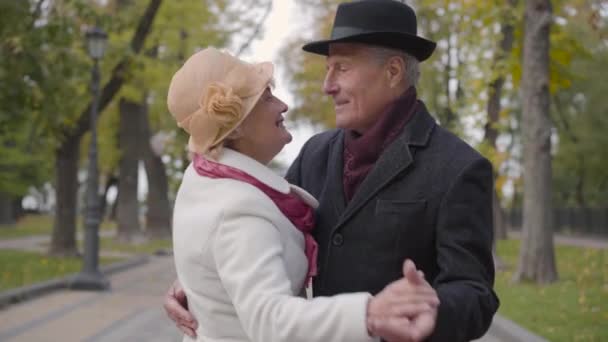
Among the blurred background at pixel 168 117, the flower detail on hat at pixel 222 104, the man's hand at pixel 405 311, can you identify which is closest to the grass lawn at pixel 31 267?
the blurred background at pixel 168 117

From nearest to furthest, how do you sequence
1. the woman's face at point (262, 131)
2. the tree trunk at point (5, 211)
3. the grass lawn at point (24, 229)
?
the woman's face at point (262, 131), the grass lawn at point (24, 229), the tree trunk at point (5, 211)

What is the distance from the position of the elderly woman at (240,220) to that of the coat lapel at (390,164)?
0.16 m

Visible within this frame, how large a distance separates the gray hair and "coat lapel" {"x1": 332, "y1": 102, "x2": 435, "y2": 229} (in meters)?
0.19

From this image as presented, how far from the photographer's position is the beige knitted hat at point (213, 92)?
2.53m

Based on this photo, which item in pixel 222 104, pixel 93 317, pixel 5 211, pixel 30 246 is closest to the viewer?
pixel 222 104

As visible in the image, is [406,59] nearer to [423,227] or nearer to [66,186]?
[423,227]

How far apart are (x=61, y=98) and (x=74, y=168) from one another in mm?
3887

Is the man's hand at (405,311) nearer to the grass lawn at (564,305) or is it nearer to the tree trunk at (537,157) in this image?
the grass lawn at (564,305)

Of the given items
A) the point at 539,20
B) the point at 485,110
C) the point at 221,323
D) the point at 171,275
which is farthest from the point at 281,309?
the point at 485,110

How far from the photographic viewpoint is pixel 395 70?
2.92 metres

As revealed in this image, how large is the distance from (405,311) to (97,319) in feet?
32.4

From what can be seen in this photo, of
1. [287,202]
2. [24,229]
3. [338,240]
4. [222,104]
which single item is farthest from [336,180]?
[24,229]

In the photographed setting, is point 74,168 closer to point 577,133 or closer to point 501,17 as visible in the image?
point 501,17

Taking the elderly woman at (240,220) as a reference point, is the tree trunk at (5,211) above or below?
below
